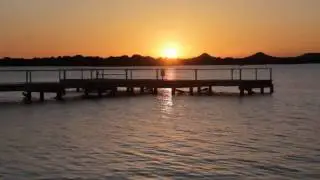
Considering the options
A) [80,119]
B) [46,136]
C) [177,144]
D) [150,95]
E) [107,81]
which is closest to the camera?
[177,144]

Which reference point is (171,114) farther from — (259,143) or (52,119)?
(259,143)

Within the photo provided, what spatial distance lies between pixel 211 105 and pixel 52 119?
1426cm

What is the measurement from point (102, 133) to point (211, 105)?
18.2m

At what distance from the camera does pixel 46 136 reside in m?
25.7

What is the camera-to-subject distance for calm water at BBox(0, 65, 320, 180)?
17.5 m

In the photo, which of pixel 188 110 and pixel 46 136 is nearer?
pixel 46 136

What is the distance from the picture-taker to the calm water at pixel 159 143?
57.3 ft

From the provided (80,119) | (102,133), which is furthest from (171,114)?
(102,133)

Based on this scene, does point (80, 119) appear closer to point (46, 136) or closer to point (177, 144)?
point (46, 136)

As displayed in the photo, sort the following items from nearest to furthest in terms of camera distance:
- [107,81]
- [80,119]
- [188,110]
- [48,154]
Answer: [48,154], [80,119], [188,110], [107,81]

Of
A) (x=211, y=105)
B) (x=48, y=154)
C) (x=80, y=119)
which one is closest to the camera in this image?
(x=48, y=154)

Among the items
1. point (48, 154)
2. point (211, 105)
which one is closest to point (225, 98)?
point (211, 105)

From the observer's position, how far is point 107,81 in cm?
5059

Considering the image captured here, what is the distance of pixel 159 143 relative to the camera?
23125mm
